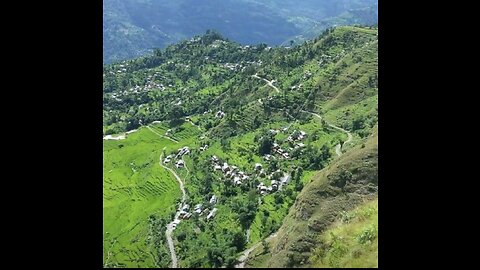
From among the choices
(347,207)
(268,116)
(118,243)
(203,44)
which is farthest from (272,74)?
(347,207)

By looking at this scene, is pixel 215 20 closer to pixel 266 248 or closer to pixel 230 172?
pixel 230 172

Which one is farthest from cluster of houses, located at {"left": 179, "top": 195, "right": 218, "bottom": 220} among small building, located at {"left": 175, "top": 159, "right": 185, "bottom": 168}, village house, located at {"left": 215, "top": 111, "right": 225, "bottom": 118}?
village house, located at {"left": 215, "top": 111, "right": 225, "bottom": 118}

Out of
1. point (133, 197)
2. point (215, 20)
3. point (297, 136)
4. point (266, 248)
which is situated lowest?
point (215, 20)

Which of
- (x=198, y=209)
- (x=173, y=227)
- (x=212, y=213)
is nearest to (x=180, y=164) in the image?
(x=198, y=209)

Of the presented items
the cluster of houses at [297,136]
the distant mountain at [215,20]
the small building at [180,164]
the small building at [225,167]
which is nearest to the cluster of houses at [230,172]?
the small building at [225,167]
